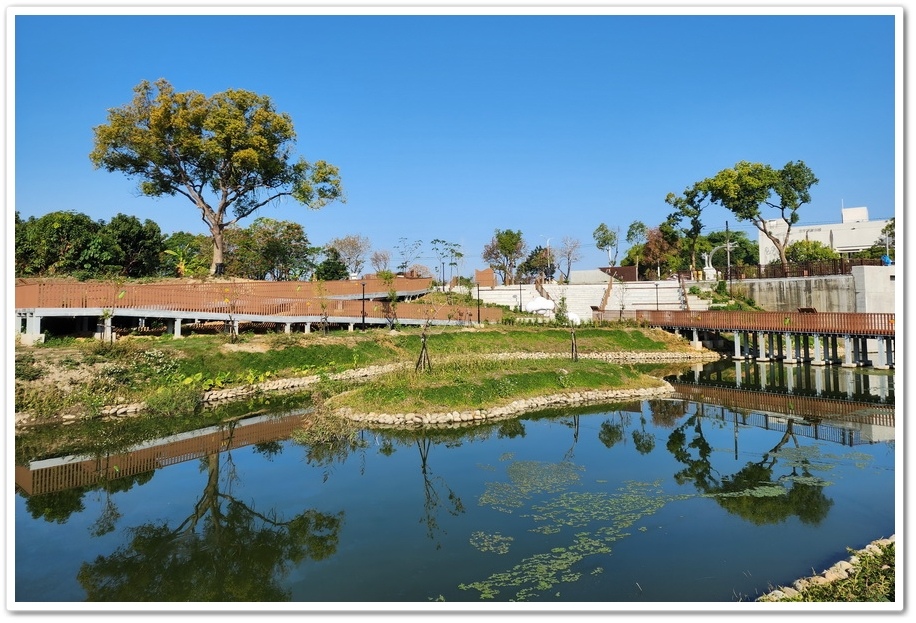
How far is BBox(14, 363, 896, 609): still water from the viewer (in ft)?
28.7

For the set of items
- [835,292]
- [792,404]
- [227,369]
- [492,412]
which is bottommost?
[792,404]

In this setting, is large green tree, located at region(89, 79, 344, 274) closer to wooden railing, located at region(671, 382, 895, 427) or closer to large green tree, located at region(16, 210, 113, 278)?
large green tree, located at region(16, 210, 113, 278)

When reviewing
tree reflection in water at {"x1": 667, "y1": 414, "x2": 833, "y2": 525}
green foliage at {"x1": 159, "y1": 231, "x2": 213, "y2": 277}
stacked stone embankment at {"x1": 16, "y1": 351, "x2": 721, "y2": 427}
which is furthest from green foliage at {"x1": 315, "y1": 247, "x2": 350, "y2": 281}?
tree reflection in water at {"x1": 667, "y1": 414, "x2": 833, "y2": 525}

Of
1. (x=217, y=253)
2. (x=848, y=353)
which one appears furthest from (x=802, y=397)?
(x=217, y=253)

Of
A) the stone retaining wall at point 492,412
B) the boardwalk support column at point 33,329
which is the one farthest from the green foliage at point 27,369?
the stone retaining wall at point 492,412

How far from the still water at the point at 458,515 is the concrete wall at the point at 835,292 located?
23983mm

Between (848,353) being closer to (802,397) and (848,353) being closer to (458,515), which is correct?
(802,397)

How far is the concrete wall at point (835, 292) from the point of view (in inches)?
1494

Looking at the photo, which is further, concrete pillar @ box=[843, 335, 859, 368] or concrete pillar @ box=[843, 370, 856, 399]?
concrete pillar @ box=[843, 335, 859, 368]

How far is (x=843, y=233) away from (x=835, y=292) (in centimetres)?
4231

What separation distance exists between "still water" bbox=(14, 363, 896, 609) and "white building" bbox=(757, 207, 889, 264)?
66174mm

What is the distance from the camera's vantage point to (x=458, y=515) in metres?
11.5

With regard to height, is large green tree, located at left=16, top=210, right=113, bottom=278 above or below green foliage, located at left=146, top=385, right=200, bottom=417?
above
